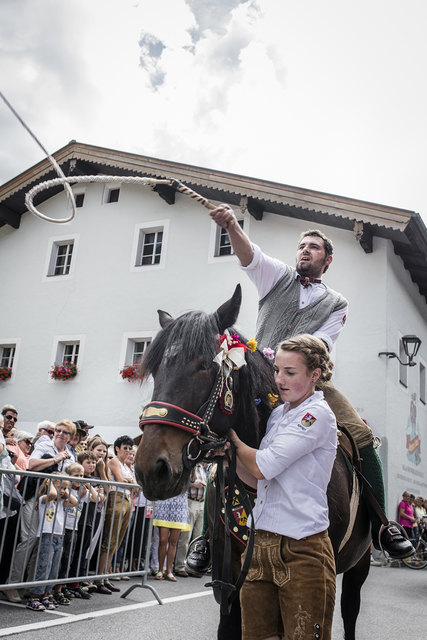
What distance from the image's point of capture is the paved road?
5.42m

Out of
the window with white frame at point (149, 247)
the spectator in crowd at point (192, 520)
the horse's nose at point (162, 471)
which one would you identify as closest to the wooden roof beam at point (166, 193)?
the window with white frame at point (149, 247)

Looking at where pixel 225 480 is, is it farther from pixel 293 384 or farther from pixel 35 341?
pixel 35 341

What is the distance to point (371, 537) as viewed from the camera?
159 inches

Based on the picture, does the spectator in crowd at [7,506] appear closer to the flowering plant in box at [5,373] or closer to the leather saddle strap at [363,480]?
the leather saddle strap at [363,480]

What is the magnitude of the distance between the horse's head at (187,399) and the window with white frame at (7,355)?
57.8 feet

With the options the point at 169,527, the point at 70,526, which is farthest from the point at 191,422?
the point at 169,527

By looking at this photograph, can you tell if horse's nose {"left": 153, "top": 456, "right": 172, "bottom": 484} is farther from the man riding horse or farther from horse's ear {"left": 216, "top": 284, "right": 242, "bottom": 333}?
the man riding horse

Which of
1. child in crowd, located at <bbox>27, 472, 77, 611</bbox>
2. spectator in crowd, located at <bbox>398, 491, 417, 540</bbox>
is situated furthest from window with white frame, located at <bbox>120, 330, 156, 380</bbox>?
child in crowd, located at <bbox>27, 472, 77, 611</bbox>

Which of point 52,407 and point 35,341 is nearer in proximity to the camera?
point 52,407

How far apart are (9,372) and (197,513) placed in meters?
10.4

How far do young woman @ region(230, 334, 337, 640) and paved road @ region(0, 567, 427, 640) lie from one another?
11.0 feet

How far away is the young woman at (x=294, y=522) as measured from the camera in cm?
237

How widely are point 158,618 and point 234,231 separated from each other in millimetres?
4674

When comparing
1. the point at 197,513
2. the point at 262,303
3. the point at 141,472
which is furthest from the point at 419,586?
the point at 141,472
